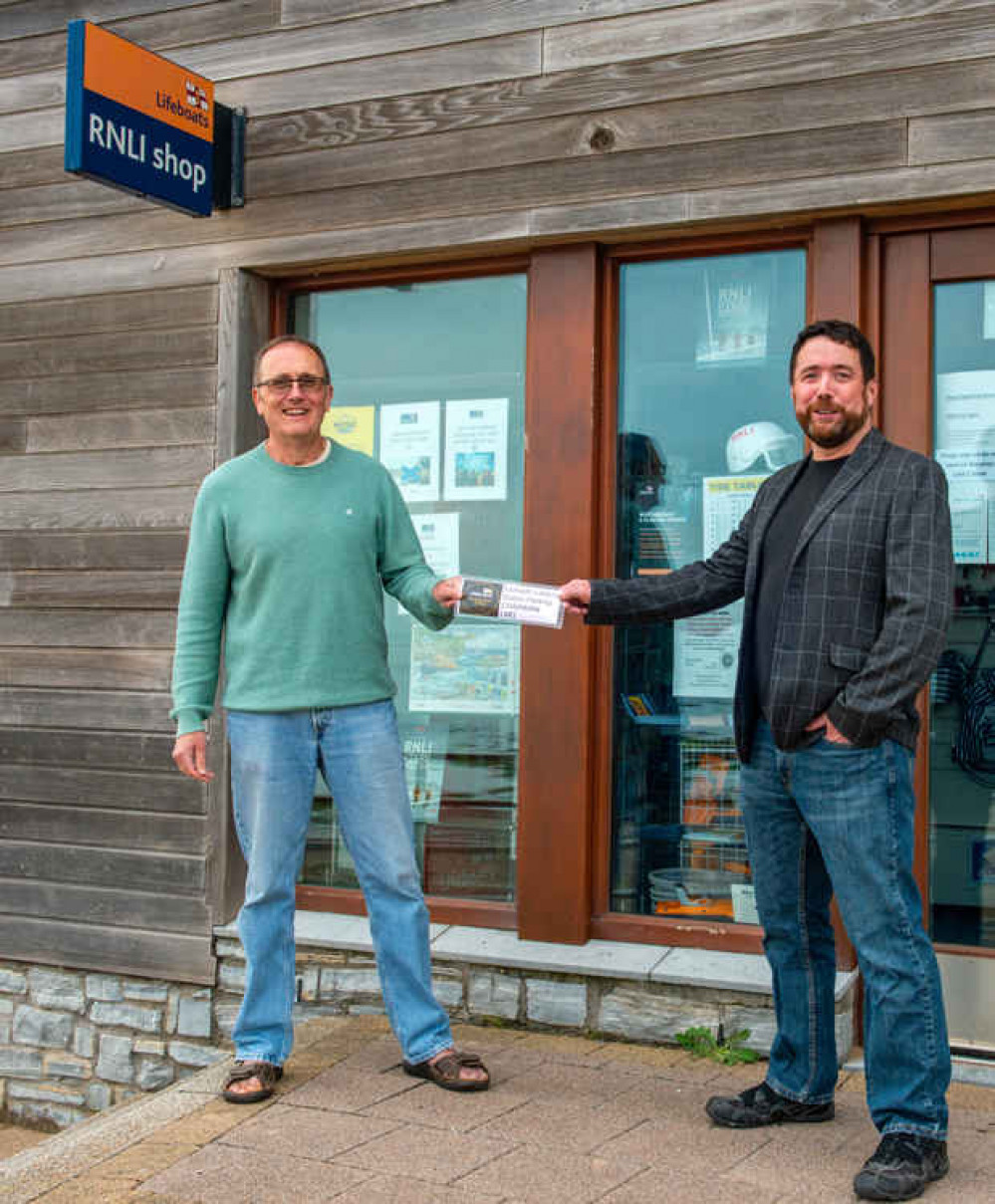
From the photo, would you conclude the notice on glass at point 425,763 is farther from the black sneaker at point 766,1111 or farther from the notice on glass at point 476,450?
the black sneaker at point 766,1111

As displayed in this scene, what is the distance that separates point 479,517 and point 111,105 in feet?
6.11

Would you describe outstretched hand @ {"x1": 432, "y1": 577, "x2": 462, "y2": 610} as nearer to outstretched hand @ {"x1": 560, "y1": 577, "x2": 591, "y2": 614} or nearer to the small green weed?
outstretched hand @ {"x1": 560, "y1": 577, "x2": 591, "y2": 614}

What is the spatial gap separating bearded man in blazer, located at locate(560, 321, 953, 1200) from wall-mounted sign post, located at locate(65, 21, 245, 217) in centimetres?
251

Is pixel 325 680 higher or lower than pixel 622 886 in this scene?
higher

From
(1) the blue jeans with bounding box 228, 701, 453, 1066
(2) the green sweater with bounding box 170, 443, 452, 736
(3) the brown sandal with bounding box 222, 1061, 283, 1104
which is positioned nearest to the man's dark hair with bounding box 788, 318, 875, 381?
(2) the green sweater with bounding box 170, 443, 452, 736

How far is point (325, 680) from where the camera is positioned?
379 cm

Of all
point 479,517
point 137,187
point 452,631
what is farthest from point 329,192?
point 452,631

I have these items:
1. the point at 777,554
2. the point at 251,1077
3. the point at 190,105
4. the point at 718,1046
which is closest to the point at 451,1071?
the point at 251,1077

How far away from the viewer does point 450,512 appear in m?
5.11

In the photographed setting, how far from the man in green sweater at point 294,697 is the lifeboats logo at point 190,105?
4.85 feet

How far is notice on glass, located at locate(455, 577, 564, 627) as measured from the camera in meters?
3.73

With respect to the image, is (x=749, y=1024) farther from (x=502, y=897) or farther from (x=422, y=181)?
(x=422, y=181)

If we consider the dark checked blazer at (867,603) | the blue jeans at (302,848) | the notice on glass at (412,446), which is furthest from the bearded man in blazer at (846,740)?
the notice on glass at (412,446)

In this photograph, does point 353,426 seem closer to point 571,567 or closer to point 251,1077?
point 571,567
